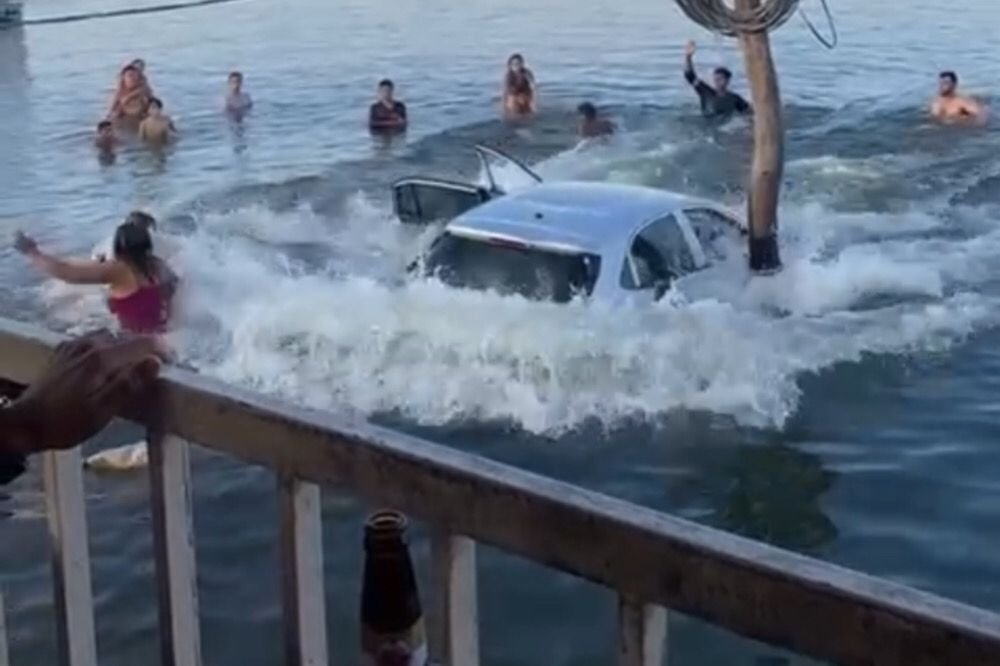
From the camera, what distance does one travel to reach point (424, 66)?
28.7 metres

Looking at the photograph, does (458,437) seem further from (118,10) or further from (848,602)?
(118,10)

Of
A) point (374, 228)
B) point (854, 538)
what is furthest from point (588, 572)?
point (374, 228)

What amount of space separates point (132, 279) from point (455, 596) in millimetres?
8334

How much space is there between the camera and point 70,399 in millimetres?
2340

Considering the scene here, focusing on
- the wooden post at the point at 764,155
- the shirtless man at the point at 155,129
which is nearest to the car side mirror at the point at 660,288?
the wooden post at the point at 764,155

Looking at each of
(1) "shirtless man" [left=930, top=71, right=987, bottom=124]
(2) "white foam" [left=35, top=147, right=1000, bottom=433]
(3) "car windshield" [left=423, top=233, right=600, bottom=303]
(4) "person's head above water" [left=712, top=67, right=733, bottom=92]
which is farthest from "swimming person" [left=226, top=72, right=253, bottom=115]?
(3) "car windshield" [left=423, top=233, right=600, bottom=303]

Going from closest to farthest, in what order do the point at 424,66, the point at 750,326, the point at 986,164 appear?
1. the point at 750,326
2. the point at 986,164
3. the point at 424,66

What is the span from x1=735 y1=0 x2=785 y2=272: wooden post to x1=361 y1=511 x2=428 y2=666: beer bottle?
11.7m

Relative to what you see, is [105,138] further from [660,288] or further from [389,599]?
[389,599]

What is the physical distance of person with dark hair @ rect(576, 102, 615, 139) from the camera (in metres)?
21.9

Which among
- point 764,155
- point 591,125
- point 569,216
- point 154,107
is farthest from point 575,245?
point 154,107

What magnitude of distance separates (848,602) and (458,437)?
922 cm

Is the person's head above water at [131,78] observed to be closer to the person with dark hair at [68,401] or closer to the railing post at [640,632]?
the person with dark hair at [68,401]

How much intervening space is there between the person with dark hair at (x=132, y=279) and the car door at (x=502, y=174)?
461cm
